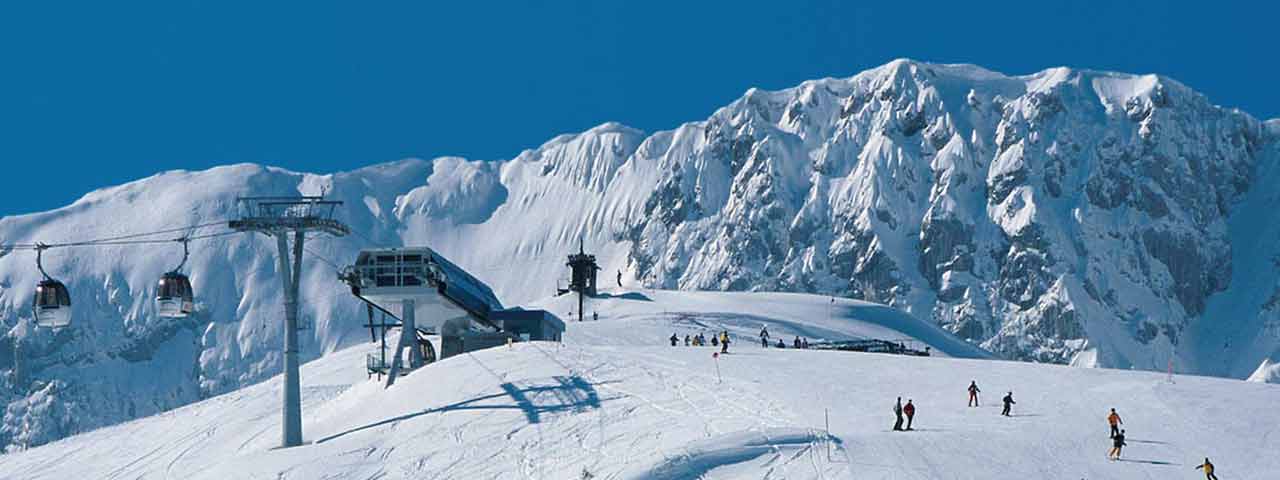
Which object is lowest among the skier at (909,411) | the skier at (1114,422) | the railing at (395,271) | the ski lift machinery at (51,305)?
the skier at (1114,422)

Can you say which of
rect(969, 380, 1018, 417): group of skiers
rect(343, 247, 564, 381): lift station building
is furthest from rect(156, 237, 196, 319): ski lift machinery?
rect(969, 380, 1018, 417): group of skiers

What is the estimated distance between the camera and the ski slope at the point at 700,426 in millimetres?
62688

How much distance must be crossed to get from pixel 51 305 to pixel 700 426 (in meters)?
21.7

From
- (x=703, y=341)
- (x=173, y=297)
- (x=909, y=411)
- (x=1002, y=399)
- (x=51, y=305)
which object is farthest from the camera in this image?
(x=703, y=341)

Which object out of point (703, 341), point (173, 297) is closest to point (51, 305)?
point (173, 297)

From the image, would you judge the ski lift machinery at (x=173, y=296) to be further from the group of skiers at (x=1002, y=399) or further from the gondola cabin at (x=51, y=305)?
the group of skiers at (x=1002, y=399)

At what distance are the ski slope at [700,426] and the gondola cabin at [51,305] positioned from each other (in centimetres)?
1226

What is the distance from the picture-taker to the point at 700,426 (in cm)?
6906

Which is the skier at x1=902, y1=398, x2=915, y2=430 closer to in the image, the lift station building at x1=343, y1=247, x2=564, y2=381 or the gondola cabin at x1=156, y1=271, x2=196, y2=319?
the gondola cabin at x1=156, y1=271, x2=196, y2=319

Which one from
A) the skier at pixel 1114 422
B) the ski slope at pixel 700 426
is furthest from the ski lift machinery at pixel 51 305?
the skier at pixel 1114 422

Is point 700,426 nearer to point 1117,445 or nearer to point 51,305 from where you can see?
point 1117,445

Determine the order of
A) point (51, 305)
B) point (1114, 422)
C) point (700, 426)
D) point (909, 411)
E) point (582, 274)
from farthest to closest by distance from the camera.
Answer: point (582, 274)
point (700, 426)
point (909, 411)
point (1114, 422)
point (51, 305)

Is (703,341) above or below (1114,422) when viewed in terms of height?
above

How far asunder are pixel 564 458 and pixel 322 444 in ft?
43.9
